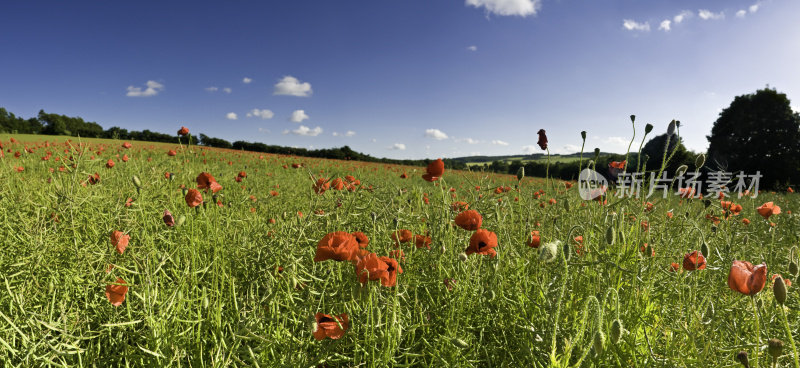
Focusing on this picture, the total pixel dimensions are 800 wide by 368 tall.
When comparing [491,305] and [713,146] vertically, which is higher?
[713,146]

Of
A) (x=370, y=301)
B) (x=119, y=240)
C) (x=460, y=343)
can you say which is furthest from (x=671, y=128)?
(x=119, y=240)

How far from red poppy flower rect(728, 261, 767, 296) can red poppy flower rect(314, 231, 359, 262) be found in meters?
1.12

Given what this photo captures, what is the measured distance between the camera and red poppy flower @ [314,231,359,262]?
1097mm

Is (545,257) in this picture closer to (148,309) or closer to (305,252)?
(305,252)

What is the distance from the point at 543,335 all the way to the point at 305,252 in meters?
1.13

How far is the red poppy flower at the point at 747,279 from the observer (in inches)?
36.9

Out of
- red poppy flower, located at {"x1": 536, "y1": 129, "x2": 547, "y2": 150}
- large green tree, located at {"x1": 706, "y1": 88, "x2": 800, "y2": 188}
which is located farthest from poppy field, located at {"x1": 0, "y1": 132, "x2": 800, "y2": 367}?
large green tree, located at {"x1": 706, "y1": 88, "x2": 800, "y2": 188}

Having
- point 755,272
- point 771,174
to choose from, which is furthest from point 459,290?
point 771,174

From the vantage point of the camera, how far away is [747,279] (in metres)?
0.98

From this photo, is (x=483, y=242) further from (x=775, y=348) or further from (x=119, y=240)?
(x=119, y=240)

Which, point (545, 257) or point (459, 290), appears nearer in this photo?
point (545, 257)

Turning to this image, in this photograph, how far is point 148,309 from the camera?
127cm

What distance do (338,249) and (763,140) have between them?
2589 cm

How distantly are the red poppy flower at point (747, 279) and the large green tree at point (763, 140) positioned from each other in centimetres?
2205
